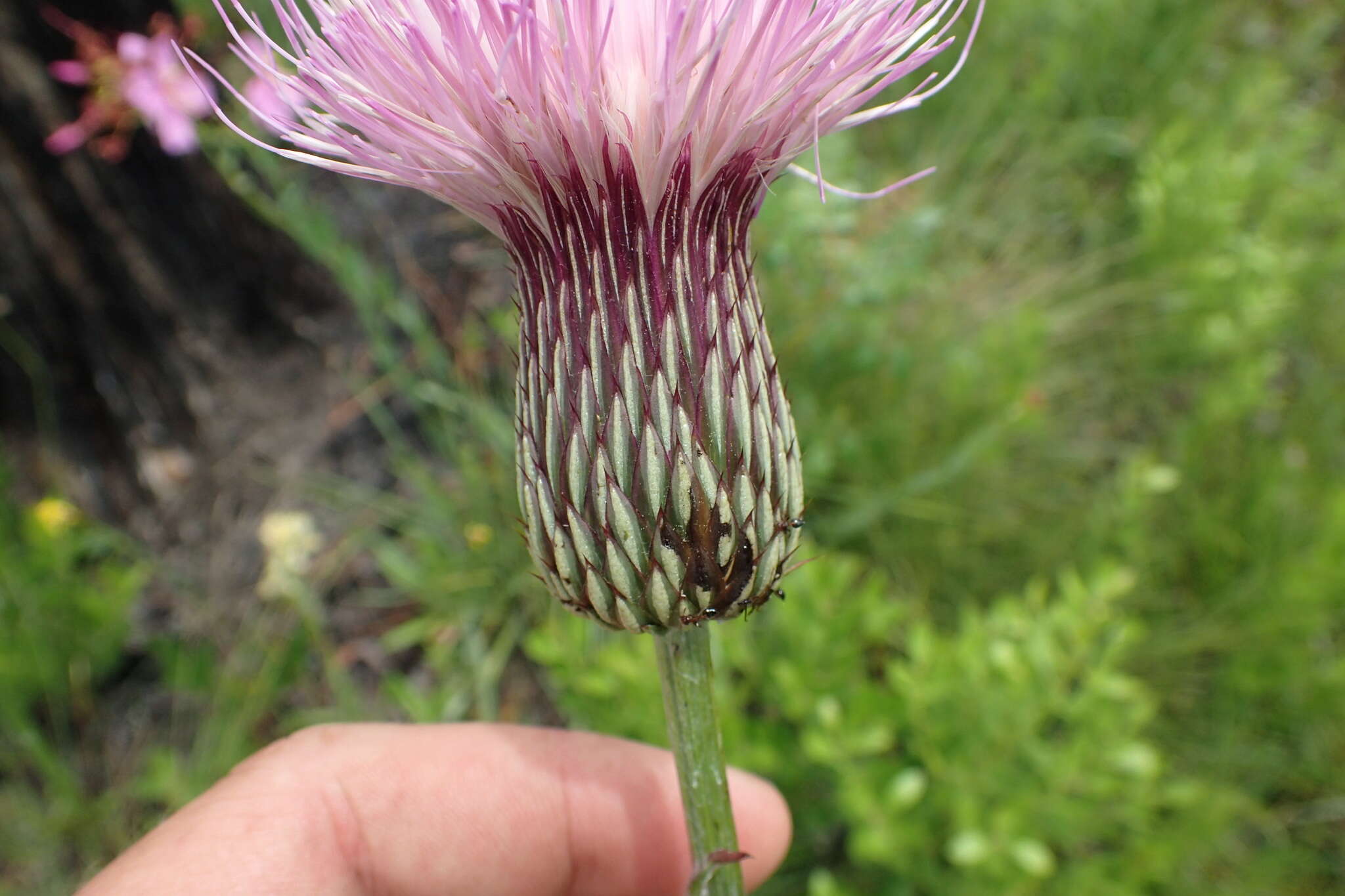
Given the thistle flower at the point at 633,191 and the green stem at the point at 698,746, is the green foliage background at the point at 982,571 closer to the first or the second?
the green stem at the point at 698,746

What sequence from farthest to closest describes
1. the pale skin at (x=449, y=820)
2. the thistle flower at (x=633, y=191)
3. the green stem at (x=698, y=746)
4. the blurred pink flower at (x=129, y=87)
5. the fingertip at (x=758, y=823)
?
the blurred pink flower at (x=129, y=87) < the fingertip at (x=758, y=823) < the pale skin at (x=449, y=820) < the green stem at (x=698, y=746) < the thistle flower at (x=633, y=191)

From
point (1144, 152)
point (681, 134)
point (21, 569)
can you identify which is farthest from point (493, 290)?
point (1144, 152)

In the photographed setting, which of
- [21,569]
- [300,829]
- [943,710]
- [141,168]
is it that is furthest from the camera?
[141,168]

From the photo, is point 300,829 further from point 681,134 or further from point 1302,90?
point 1302,90

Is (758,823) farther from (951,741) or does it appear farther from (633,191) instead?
(633,191)

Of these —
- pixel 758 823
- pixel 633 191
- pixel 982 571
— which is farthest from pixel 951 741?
pixel 633 191

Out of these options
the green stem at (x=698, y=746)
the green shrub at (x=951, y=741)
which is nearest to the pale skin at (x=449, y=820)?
the green shrub at (x=951, y=741)
